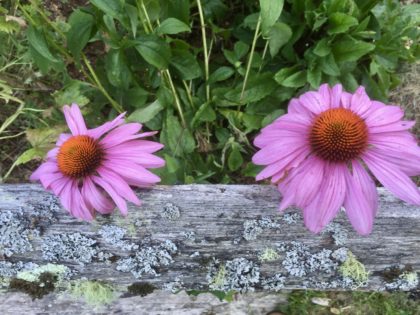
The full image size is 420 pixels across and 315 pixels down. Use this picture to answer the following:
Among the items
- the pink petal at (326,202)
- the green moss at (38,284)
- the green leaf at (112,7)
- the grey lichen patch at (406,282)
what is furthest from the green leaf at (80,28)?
the grey lichen patch at (406,282)

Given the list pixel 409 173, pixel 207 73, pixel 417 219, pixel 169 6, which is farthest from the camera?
pixel 207 73

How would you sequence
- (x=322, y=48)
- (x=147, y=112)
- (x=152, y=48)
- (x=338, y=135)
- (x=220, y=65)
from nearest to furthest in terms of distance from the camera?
1. (x=338, y=135)
2. (x=152, y=48)
3. (x=322, y=48)
4. (x=147, y=112)
5. (x=220, y=65)

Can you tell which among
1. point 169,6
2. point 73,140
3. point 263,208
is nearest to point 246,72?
point 169,6

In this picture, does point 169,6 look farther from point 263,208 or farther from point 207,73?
point 263,208

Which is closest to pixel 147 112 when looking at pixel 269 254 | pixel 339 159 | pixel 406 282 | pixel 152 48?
pixel 152 48

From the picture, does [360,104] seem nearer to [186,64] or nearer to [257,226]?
[257,226]

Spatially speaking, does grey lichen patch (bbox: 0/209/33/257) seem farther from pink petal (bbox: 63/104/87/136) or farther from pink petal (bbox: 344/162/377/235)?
pink petal (bbox: 344/162/377/235)

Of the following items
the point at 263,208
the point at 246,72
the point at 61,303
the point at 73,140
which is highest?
the point at 246,72
